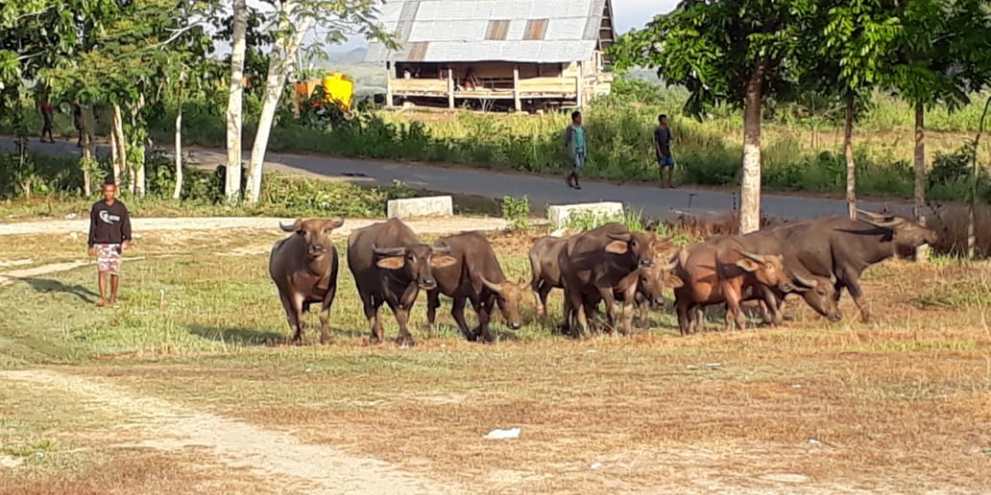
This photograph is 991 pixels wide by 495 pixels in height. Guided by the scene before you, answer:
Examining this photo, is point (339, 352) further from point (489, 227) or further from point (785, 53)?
point (489, 227)

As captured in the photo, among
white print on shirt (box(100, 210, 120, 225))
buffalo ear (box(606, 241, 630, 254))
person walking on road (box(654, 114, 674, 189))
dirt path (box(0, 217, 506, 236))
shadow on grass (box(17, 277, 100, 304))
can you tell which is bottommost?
shadow on grass (box(17, 277, 100, 304))

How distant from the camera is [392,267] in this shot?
17484mm

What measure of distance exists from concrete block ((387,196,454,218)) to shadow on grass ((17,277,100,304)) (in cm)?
869

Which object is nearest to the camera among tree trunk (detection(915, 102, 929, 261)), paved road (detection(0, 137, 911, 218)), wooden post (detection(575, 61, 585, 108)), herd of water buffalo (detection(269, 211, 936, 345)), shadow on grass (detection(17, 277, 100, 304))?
herd of water buffalo (detection(269, 211, 936, 345))

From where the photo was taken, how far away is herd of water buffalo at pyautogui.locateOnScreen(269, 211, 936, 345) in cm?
1788

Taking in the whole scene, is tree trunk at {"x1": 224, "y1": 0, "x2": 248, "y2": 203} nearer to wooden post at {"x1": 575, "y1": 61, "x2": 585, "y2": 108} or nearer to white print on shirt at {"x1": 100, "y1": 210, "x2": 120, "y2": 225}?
white print on shirt at {"x1": 100, "y1": 210, "x2": 120, "y2": 225}

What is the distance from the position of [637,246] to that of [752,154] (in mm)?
7505

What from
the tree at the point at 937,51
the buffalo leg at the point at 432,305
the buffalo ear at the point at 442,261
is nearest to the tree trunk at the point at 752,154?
the tree at the point at 937,51

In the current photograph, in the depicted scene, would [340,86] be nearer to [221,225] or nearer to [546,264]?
[221,225]

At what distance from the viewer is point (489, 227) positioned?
30266mm

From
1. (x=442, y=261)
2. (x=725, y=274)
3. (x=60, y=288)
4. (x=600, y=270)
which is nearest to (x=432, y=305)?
(x=442, y=261)

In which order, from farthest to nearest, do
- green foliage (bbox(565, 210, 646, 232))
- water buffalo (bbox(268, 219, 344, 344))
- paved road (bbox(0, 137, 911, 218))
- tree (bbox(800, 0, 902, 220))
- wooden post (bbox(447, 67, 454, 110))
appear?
wooden post (bbox(447, 67, 454, 110)) < paved road (bbox(0, 137, 911, 218)) < green foliage (bbox(565, 210, 646, 232)) < tree (bbox(800, 0, 902, 220)) < water buffalo (bbox(268, 219, 344, 344))

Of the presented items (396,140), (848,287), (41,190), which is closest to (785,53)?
(848,287)

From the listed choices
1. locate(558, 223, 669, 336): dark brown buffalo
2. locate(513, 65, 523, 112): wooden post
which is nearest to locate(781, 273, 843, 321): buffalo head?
locate(558, 223, 669, 336): dark brown buffalo
